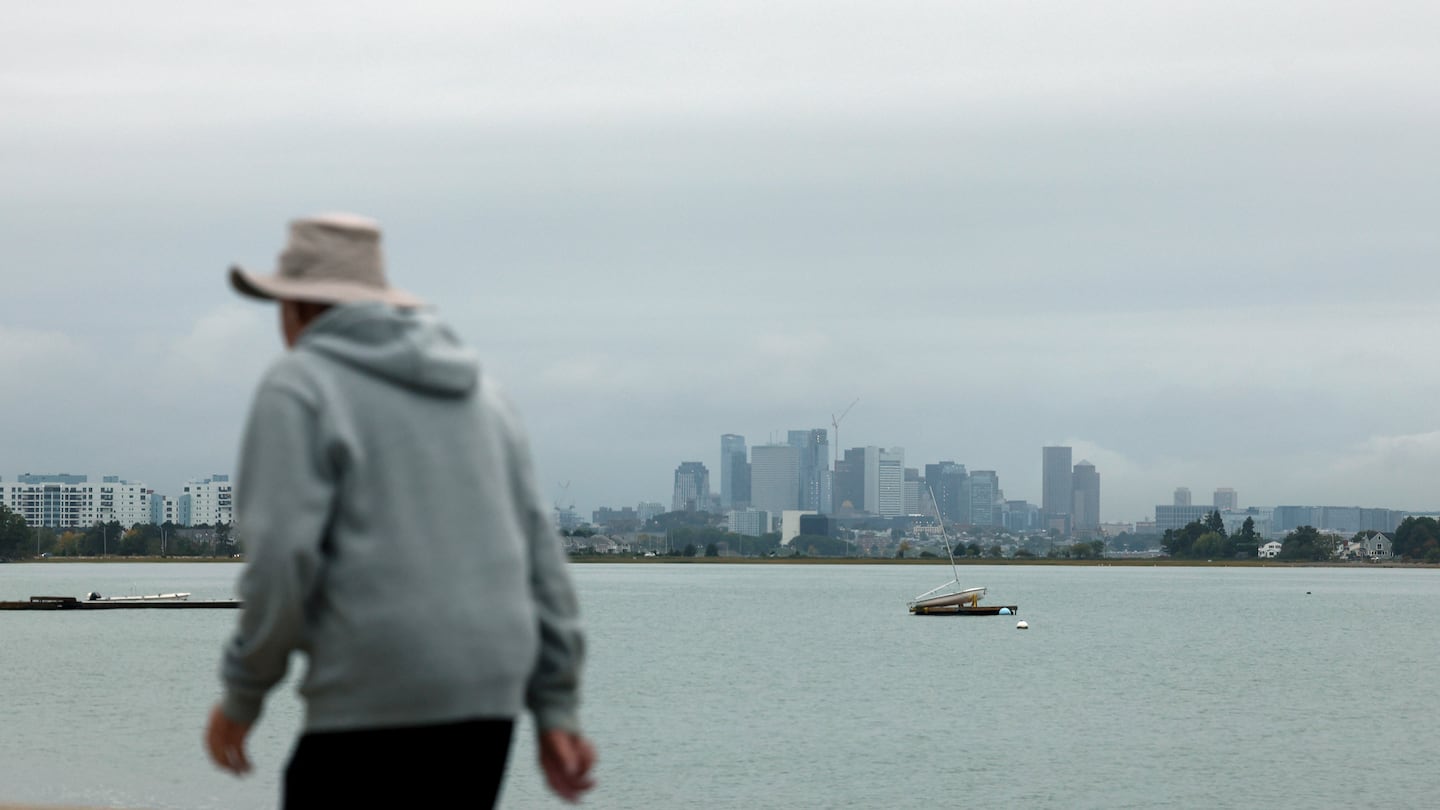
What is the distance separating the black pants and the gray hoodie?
4 centimetres

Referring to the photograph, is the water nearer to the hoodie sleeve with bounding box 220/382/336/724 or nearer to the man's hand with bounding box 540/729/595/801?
the man's hand with bounding box 540/729/595/801

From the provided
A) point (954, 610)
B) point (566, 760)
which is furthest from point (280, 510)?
point (954, 610)

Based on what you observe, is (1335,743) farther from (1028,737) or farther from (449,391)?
(449,391)

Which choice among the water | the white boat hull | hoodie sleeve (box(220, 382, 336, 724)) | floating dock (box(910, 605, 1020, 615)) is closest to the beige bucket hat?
hoodie sleeve (box(220, 382, 336, 724))

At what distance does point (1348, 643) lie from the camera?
91.8 metres

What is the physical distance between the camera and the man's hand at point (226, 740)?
128 inches

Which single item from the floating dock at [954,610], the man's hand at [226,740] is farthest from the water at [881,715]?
the man's hand at [226,740]


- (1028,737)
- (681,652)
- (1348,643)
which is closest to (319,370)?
(1028,737)

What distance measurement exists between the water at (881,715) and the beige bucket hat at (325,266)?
1043 inches

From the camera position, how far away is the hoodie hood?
10.0 ft

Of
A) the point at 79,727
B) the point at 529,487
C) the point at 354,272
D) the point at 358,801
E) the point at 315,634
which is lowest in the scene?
the point at 79,727

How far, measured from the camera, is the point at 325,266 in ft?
10.6

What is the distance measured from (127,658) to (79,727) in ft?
96.0

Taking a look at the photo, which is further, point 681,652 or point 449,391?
point 681,652
